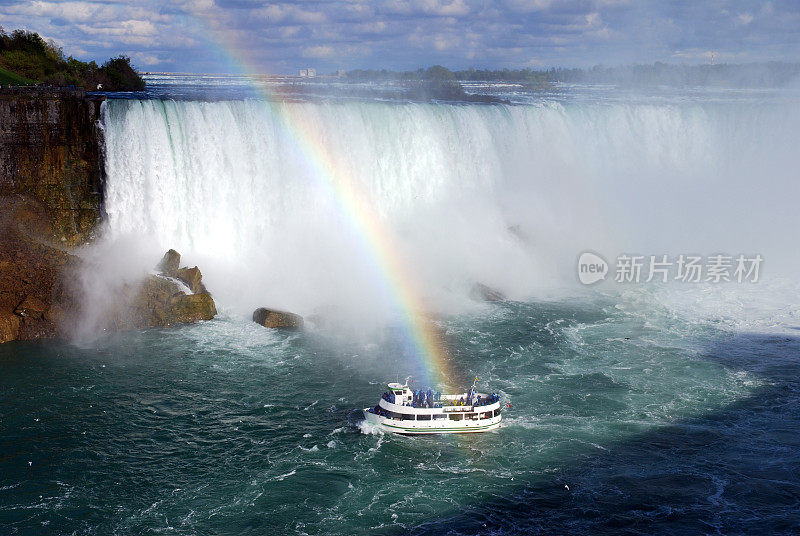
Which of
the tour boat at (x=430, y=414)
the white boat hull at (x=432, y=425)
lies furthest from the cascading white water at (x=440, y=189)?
the white boat hull at (x=432, y=425)

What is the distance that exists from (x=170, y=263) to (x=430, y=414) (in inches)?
549

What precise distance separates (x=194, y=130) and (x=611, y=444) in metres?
21.7

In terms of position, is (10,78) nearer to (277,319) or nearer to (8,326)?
(8,326)

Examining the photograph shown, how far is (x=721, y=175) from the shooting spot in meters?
47.8

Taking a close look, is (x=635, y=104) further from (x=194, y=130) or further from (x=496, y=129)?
(x=194, y=130)

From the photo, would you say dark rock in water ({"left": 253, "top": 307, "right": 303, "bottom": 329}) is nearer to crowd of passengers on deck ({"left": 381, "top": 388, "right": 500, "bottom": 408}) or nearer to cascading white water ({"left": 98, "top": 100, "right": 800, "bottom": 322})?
cascading white water ({"left": 98, "top": 100, "right": 800, "bottom": 322})

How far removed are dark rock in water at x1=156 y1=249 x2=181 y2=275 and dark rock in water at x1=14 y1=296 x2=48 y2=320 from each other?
437 centimetres

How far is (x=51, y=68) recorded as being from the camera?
4744 cm

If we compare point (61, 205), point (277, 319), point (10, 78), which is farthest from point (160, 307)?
point (10, 78)

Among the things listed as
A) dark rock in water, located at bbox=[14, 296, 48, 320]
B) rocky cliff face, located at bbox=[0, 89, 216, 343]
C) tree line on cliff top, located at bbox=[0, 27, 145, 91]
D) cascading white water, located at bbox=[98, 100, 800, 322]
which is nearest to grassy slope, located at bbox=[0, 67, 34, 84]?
tree line on cliff top, located at bbox=[0, 27, 145, 91]

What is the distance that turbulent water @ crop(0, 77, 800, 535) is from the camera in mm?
15703

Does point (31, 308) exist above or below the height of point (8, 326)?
above

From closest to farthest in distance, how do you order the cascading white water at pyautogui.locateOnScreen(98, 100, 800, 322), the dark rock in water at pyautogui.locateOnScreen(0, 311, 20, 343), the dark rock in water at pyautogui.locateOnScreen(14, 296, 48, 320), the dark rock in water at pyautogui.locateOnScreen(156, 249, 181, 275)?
1. the dark rock in water at pyautogui.locateOnScreen(0, 311, 20, 343)
2. the dark rock in water at pyautogui.locateOnScreen(14, 296, 48, 320)
3. the dark rock in water at pyautogui.locateOnScreen(156, 249, 181, 275)
4. the cascading white water at pyautogui.locateOnScreen(98, 100, 800, 322)

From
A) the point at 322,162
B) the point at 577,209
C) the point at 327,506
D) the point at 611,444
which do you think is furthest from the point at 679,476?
the point at 577,209
